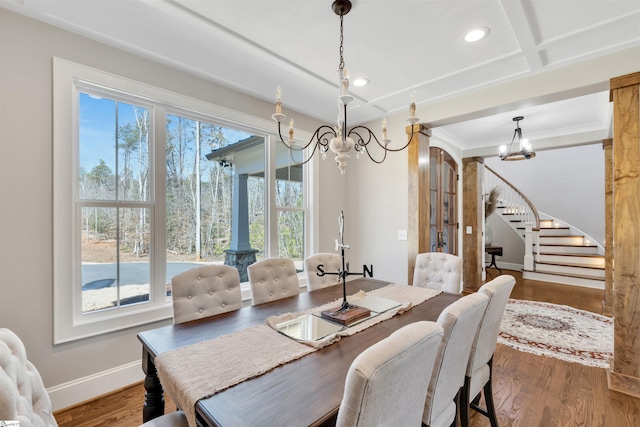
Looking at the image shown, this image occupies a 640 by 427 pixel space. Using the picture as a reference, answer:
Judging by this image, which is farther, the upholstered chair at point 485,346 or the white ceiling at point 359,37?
the white ceiling at point 359,37

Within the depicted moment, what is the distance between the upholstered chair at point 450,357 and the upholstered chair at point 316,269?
1381 millimetres

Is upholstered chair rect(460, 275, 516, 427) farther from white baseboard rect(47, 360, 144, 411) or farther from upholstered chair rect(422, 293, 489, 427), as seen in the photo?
white baseboard rect(47, 360, 144, 411)

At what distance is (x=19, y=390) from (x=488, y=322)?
191cm

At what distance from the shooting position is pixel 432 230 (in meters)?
4.04

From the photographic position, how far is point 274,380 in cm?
105

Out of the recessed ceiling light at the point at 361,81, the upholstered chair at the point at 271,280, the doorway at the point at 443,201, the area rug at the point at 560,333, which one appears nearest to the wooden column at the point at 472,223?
the doorway at the point at 443,201

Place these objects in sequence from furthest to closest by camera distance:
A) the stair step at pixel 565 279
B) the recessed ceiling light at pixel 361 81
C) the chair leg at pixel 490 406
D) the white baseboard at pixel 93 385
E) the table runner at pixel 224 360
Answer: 1. the stair step at pixel 565 279
2. the recessed ceiling light at pixel 361 81
3. the white baseboard at pixel 93 385
4. the chair leg at pixel 490 406
5. the table runner at pixel 224 360

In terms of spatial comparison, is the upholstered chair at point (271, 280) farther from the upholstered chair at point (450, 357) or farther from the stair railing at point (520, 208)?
the stair railing at point (520, 208)

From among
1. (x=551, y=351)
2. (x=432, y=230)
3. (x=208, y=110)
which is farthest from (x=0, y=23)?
(x=551, y=351)

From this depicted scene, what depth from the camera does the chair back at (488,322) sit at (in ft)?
4.79

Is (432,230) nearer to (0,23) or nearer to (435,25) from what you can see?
(435,25)

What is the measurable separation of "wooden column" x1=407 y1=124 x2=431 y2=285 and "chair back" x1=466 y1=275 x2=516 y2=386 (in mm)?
1761

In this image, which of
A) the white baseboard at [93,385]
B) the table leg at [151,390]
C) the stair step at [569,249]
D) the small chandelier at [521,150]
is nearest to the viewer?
the table leg at [151,390]

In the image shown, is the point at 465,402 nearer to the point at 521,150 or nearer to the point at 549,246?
the point at 521,150
